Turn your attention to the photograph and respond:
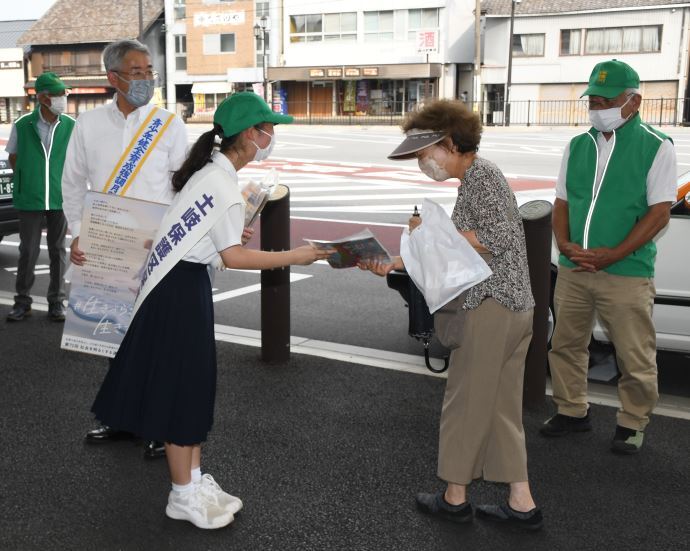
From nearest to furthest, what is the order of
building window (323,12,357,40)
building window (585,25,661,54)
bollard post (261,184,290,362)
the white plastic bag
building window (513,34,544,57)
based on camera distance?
the white plastic bag < bollard post (261,184,290,362) < building window (585,25,661,54) < building window (513,34,544,57) < building window (323,12,357,40)

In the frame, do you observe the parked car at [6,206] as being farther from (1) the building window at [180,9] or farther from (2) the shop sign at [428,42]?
(1) the building window at [180,9]

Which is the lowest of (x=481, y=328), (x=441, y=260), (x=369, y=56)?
(x=481, y=328)

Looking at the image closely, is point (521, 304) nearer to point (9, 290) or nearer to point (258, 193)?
point (258, 193)

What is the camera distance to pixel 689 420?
4695 mm

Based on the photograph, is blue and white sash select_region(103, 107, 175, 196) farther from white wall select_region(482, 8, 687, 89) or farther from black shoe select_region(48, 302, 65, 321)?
white wall select_region(482, 8, 687, 89)

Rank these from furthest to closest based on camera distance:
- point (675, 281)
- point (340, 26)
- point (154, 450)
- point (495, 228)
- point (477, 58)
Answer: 1. point (340, 26)
2. point (477, 58)
3. point (675, 281)
4. point (154, 450)
5. point (495, 228)

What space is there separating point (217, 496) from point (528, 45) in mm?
46387

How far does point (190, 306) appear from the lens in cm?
327

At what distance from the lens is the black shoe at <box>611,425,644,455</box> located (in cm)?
424

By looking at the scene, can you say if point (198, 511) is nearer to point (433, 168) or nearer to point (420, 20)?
point (433, 168)

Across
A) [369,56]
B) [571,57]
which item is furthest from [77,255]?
[369,56]

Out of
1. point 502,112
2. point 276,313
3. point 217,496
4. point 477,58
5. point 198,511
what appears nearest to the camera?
point 198,511

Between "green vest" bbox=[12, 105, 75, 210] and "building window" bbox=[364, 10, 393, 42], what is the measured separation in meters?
46.9

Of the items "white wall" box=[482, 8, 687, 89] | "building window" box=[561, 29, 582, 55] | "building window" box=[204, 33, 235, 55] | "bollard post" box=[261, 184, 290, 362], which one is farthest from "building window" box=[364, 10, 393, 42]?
"bollard post" box=[261, 184, 290, 362]
